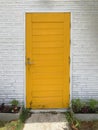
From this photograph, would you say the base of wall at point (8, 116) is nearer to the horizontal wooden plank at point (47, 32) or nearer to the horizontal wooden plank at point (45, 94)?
the horizontal wooden plank at point (45, 94)

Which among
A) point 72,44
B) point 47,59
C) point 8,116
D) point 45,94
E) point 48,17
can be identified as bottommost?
point 8,116

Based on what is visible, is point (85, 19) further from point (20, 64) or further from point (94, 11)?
point (20, 64)

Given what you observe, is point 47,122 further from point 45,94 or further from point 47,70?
point 47,70

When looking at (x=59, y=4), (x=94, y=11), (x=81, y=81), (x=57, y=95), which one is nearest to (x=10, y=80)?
(x=57, y=95)

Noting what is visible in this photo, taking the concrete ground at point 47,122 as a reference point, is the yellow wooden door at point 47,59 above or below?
above

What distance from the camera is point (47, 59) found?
6.69 metres

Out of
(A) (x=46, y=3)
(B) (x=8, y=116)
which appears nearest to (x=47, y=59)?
(A) (x=46, y=3)

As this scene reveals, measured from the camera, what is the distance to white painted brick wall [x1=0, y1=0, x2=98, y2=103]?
658cm

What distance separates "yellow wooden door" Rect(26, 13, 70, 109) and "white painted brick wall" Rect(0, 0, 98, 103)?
13 cm

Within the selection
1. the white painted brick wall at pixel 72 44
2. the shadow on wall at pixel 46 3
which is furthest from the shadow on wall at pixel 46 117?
the shadow on wall at pixel 46 3

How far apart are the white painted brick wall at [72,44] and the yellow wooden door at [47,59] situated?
0.43 feet

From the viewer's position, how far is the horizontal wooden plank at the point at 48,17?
21.6 ft

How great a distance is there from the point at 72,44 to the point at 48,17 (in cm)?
80

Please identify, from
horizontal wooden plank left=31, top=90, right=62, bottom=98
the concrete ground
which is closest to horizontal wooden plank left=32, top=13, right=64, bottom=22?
horizontal wooden plank left=31, top=90, right=62, bottom=98
